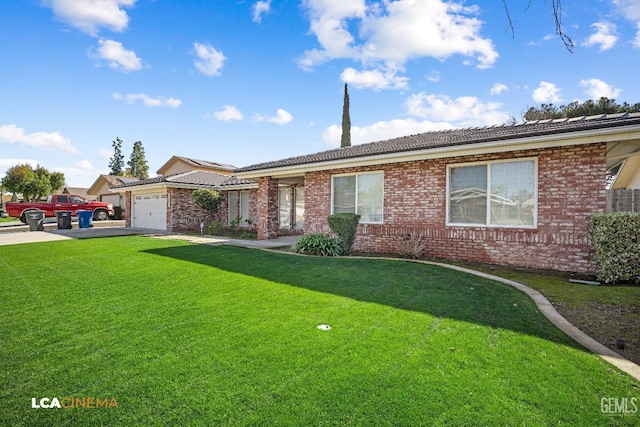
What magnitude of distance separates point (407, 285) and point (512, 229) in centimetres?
393

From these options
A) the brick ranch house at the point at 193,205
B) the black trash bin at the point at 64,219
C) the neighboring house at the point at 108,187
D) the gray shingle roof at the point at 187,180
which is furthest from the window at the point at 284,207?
the neighboring house at the point at 108,187

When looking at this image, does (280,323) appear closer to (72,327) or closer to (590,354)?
(72,327)

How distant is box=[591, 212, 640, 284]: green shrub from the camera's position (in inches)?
241

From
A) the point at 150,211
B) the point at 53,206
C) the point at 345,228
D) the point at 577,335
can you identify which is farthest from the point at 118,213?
the point at 577,335

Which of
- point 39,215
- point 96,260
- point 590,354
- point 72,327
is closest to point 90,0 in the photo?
point 96,260

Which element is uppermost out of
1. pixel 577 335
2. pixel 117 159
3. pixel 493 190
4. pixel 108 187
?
pixel 117 159

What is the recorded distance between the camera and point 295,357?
3.09m

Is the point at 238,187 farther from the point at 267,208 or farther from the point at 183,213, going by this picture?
the point at 267,208

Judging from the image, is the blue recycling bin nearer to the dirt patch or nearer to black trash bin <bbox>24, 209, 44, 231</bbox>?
black trash bin <bbox>24, 209, 44, 231</bbox>

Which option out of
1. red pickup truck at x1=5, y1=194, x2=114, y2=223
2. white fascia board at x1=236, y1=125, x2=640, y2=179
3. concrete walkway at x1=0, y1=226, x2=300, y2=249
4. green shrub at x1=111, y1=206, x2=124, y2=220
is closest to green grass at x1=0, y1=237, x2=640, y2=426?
→ white fascia board at x1=236, y1=125, x2=640, y2=179

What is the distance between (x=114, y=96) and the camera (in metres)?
15.3

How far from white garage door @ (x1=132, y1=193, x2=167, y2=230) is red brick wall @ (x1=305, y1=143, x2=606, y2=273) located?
13.7 meters

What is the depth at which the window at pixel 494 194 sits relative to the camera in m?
7.83

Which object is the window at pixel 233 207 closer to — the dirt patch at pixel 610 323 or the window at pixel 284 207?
the window at pixel 284 207
